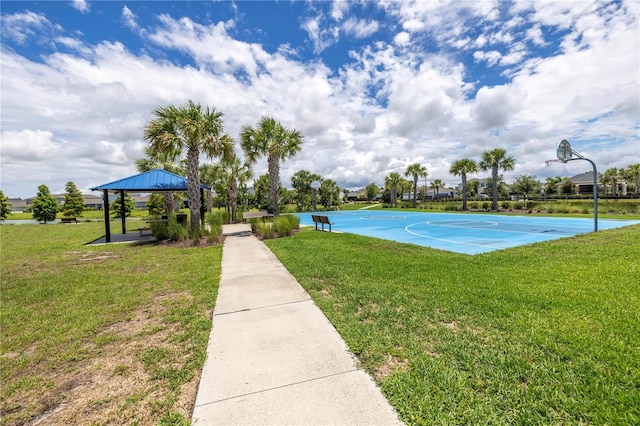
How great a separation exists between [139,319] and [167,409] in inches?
96.1

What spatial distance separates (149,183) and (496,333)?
15470 mm

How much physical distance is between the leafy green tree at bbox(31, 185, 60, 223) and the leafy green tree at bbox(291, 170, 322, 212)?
29.1 metres

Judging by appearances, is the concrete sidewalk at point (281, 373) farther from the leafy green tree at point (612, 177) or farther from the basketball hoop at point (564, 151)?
the leafy green tree at point (612, 177)

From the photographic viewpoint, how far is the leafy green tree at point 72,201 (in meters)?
37.9

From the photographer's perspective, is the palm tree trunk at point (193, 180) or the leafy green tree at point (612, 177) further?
the leafy green tree at point (612, 177)

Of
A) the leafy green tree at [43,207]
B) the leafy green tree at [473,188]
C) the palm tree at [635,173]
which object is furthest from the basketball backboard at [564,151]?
the leafy green tree at [473,188]

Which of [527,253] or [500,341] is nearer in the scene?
[500,341]

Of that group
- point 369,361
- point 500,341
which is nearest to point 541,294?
point 500,341

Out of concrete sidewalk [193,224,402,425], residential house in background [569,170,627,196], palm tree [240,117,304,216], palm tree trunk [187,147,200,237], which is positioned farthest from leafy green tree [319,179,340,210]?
residential house in background [569,170,627,196]

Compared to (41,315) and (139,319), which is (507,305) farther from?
(41,315)

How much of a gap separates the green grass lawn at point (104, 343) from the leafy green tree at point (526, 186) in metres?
67.5

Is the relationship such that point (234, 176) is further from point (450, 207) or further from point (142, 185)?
point (450, 207)

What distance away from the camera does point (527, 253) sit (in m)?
7.73

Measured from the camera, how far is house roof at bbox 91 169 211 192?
44.4 feet
